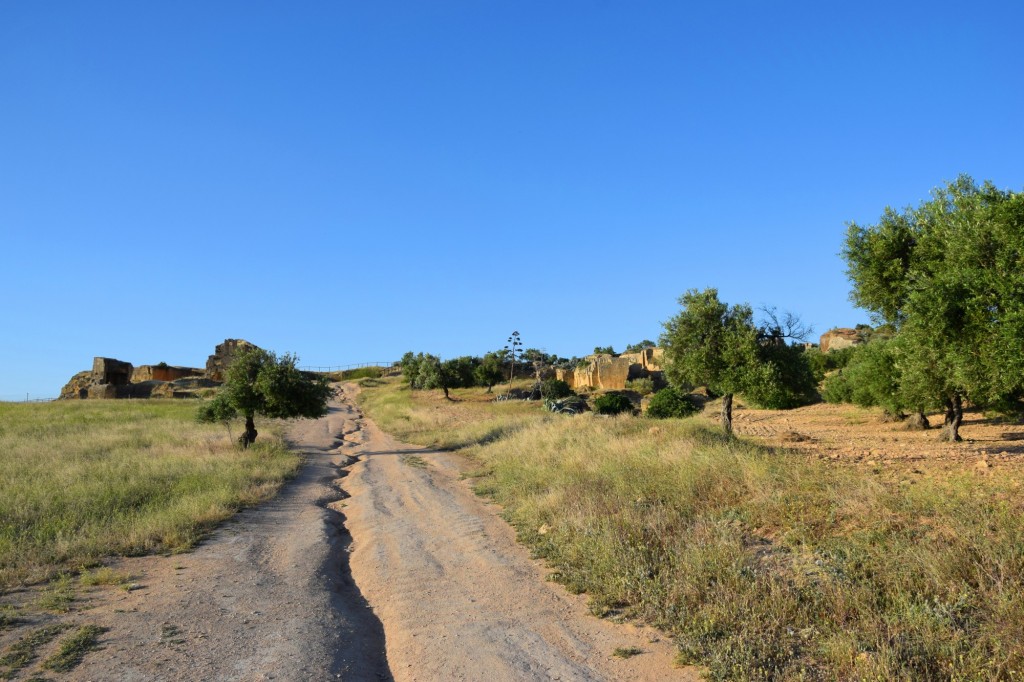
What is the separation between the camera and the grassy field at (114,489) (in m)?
9.69

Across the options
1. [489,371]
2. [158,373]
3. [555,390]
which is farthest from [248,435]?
[158,373]

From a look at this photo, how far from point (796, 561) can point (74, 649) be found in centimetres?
766

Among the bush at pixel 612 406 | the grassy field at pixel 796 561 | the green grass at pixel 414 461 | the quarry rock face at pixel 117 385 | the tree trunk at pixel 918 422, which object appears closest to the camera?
the grassy field at pixel 796 561

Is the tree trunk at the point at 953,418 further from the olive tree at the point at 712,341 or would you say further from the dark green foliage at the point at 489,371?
the dark green foliage at the point at 489,371

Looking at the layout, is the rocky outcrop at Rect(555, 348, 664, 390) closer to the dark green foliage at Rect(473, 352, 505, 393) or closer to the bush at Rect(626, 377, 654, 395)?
the bush at Rect(626, 377, 654, 395)

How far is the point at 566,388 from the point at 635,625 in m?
51.1

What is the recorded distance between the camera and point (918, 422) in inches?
1009

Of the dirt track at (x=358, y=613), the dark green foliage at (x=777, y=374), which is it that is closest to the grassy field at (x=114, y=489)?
the dirt track at (x=358, y=613)

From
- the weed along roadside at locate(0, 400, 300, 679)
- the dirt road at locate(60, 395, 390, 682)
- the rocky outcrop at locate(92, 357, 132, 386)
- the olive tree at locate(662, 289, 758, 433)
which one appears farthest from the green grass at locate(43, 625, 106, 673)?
the rocky outcrop at locate(92, 357, 132, 386)

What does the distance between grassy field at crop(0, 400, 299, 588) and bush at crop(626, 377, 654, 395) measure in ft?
122

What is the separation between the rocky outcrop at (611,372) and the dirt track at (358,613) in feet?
167

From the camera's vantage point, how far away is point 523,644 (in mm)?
6230

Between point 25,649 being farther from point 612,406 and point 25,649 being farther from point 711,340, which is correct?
point 612,406

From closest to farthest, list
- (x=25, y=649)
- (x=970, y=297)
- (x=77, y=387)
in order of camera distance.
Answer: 1. (x=25, y=649)
2. (x=970, y=297)
3. (x=77, y=387)
